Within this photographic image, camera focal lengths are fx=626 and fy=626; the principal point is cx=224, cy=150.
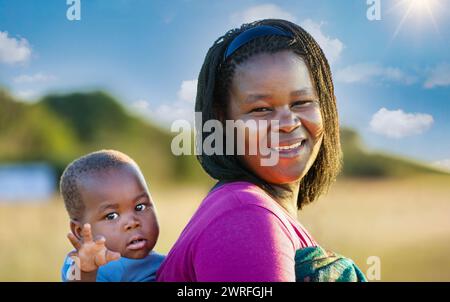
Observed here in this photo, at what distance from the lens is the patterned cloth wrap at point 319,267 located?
5.17 feet

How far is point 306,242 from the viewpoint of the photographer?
1.64 m

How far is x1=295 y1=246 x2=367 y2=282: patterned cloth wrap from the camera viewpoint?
1575 mm

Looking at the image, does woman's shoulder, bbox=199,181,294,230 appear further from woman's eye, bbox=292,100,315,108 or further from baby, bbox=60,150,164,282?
baby, bbox=60,150,164,282

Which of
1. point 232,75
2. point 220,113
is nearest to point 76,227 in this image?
point 220,113

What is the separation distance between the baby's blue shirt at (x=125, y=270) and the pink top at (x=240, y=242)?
0.43m

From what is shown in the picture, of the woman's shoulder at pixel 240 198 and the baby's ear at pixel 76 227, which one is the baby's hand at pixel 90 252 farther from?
the woman's shoulder at pixel 240 198

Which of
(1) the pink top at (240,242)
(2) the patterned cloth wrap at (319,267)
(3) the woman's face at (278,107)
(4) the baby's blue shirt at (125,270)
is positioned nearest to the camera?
(1) the pink top at (240,242)

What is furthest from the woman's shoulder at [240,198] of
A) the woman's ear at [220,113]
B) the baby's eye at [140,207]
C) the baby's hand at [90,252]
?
the baby's eye at [140,207]

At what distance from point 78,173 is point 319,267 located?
0.89 m

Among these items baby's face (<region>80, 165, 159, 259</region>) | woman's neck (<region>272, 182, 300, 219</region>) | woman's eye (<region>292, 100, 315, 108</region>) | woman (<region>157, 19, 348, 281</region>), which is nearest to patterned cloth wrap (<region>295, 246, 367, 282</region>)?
woman (<region>157, 19, 348, 281</region>)
